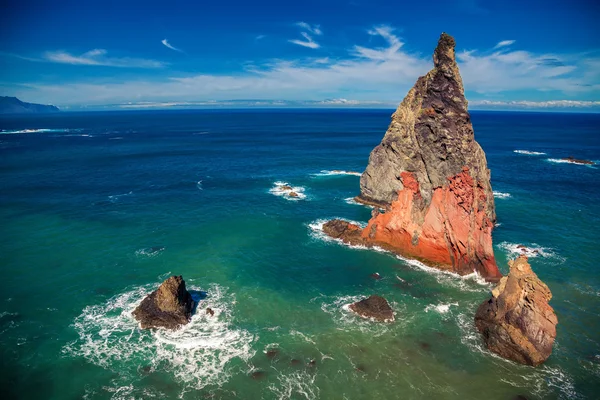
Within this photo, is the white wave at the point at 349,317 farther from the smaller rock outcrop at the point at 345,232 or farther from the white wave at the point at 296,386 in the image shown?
the smaller rock outcrop at the point at 345,232

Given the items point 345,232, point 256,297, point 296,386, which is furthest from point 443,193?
point 296,386

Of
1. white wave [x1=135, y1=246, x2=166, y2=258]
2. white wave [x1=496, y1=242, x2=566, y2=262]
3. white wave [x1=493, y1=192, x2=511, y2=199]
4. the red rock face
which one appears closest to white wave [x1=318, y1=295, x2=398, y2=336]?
the red rock face

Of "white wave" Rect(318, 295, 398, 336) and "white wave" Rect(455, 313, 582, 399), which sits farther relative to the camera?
"white wave" Rect(318, 295, 398, 336)

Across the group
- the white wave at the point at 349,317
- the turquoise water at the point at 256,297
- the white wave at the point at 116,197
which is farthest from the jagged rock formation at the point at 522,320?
the white wave at the point at 116,197

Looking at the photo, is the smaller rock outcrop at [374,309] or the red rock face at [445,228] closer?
the smaller rock outcrop at [374,309]

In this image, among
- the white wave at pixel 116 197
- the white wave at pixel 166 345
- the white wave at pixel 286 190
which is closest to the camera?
the white wave at pixel 166 345

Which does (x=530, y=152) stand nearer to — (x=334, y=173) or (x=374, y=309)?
(x=334, y=173)

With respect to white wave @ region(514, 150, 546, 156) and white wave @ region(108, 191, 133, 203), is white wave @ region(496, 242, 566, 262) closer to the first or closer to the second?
white wave @ region(108, 191, 133, 203)
